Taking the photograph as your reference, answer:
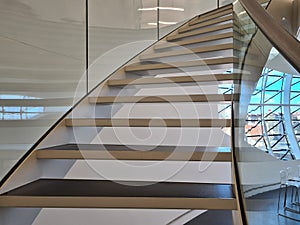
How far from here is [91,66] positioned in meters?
2.88

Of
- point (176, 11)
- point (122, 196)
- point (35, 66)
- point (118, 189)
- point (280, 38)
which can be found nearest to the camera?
point (280, 38)

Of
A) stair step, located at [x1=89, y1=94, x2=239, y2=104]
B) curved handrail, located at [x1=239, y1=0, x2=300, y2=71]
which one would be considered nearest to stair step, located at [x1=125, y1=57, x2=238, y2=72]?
stair step, located at [x1=89, y1=94, x2=239, y2=104]

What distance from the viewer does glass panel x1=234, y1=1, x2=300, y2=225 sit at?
1.41m

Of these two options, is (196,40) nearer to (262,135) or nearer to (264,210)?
(262,135)

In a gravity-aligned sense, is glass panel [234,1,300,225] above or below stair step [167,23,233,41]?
below

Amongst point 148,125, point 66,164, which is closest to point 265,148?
point 148,125

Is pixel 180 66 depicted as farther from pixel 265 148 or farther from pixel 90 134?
pixel 265 148

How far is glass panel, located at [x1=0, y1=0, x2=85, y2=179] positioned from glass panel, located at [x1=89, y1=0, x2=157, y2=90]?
19 centimetres

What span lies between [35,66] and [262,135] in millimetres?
A: 1384

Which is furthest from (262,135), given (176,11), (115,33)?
(176,11)

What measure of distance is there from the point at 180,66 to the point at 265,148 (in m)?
1.55

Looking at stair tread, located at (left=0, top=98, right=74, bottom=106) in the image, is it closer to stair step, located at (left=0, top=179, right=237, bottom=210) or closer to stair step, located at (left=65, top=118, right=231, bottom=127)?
stair step, located at (left=65, top=118, right=231, bottom=127)

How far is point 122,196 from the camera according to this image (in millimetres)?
1667

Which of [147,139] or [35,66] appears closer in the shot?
[35,66]
